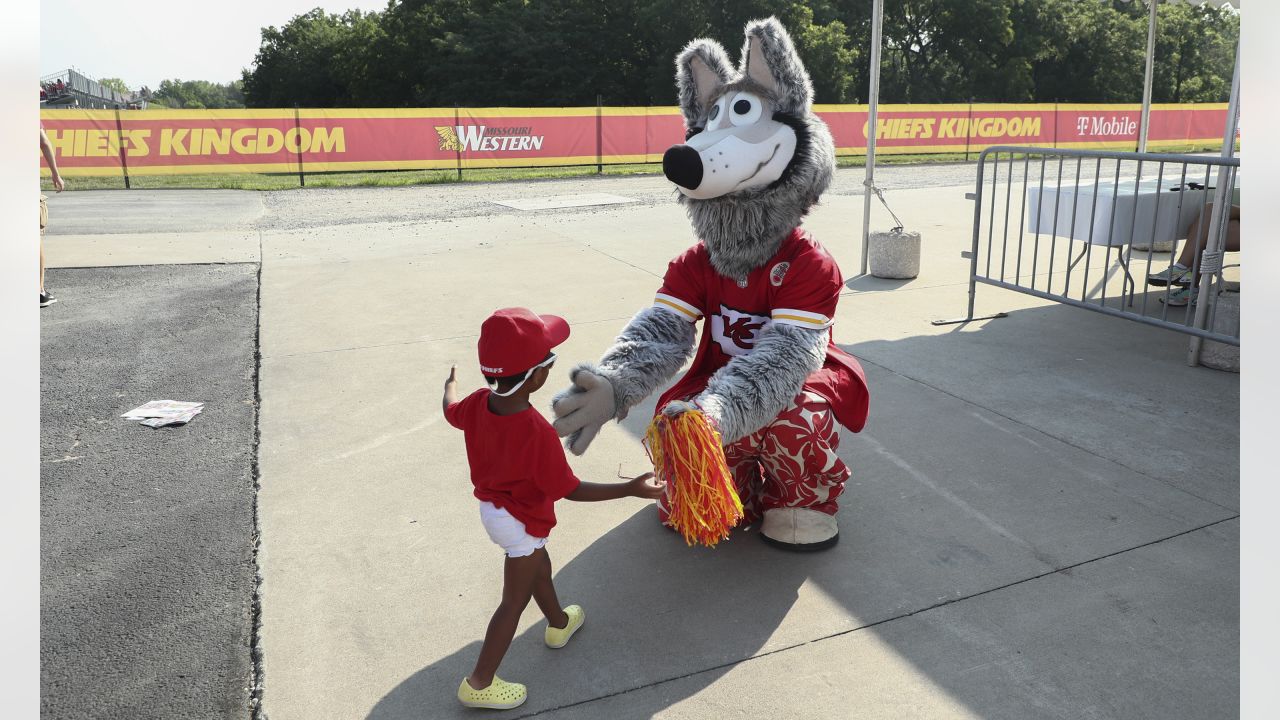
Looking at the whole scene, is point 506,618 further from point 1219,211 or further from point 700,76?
point 1219,211

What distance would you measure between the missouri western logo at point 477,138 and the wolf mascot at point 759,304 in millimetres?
16403

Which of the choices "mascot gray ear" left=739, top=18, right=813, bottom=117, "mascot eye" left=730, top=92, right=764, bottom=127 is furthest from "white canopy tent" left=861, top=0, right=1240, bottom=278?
"mascot eye" left=730, top=92, right=764, bottom=127

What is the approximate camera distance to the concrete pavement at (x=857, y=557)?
2.70 meters

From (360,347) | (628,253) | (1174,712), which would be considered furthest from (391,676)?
(628,253)

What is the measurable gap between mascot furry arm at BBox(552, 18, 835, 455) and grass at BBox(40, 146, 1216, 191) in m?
14.8

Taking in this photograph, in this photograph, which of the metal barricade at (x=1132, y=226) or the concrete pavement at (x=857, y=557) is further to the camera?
the metal barricade at (x=1132, y=226)

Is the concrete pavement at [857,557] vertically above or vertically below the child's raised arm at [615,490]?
below

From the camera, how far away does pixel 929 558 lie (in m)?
3.38

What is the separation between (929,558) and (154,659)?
2.63m

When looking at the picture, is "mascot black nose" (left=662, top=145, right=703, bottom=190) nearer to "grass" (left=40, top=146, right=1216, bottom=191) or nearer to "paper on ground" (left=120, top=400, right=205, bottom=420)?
"paper on ground" (left=120, top=400, right=205, bottom=420)

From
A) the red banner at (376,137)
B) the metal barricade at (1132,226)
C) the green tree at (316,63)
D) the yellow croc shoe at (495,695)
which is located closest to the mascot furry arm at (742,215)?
the yellow croc shoe at (495,695)

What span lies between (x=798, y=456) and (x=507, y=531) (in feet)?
3.90

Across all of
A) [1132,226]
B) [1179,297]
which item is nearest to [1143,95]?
[1179,297]

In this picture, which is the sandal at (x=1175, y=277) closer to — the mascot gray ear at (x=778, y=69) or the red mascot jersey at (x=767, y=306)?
the red mascot jersey at (x=767, y=306)
